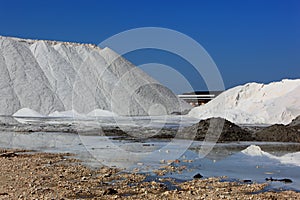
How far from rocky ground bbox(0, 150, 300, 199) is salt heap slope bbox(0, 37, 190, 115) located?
32.6 m

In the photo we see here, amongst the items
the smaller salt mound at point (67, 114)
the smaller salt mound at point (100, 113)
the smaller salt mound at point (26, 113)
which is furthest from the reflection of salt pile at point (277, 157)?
the smaller salt mound at point (26, 113)

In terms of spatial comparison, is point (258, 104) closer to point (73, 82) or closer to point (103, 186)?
point (73, 82)

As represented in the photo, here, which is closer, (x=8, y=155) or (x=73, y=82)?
(x=8, y=155)

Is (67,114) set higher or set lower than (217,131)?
higher

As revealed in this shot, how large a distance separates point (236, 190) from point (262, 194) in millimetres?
619

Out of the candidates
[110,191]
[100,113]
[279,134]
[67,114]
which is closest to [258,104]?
[100,113]

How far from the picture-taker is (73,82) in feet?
164

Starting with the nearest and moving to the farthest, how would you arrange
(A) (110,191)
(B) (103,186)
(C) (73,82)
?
(A) (110,191) < (B) (103,186) < (C) (73,82)

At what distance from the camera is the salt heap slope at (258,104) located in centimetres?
3478

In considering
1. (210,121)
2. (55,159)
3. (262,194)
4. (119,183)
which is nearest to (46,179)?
(119,183)

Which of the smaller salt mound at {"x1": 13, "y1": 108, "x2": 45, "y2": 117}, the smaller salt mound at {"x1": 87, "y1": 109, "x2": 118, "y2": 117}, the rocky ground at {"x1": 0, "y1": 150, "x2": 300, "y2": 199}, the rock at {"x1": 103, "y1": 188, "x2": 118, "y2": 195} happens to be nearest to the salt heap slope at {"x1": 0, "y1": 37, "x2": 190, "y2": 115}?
the smaller salt mound at {"x1": 13, "y1": 108, "x2": 45, "y2": 117}

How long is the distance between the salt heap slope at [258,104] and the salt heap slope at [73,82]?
974 centimetres

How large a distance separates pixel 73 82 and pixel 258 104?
73.8ft

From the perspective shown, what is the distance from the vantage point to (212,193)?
840 centimetres
